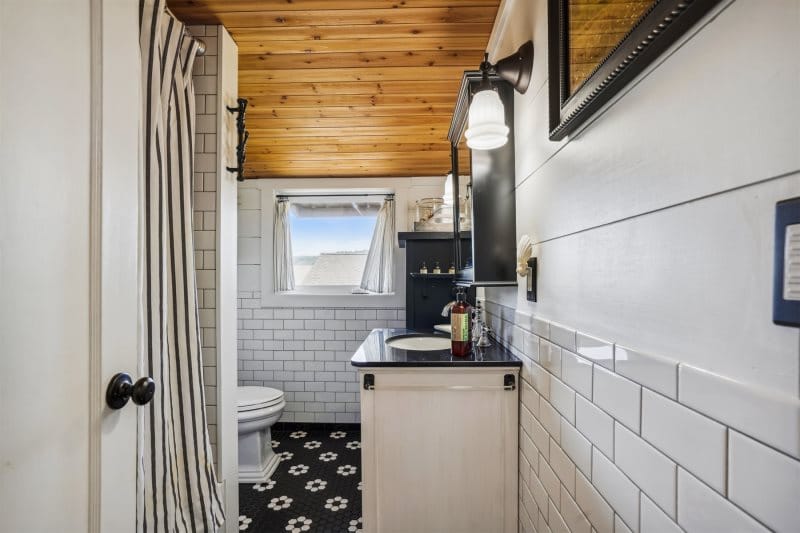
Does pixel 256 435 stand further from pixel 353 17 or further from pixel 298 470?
pixel 353 17

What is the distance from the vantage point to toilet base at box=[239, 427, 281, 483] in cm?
236

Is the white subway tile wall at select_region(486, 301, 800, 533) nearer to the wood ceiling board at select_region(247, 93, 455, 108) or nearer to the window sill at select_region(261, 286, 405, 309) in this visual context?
the wood ceiling board at select_region(247, 93, 455, 108)

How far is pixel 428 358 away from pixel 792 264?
1.24m

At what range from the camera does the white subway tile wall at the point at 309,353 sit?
10.2 feet

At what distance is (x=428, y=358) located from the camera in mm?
1544

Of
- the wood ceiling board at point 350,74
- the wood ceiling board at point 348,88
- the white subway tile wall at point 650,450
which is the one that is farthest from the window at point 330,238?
the white subway tile wall at point 650,450

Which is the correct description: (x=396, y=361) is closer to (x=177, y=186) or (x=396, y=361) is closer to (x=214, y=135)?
(x=177, y=186)

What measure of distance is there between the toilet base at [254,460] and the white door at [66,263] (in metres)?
1.70

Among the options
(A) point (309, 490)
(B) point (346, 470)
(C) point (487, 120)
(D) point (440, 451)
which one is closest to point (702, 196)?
(C) point (487, 120)

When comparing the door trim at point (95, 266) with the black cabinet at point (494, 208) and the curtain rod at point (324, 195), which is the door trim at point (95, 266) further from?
the curtain rod at point (324, 195)

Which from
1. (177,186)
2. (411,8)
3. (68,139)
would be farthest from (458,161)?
(68,139)

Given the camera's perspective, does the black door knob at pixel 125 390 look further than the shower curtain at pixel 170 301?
No

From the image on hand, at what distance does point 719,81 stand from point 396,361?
47.6 inches

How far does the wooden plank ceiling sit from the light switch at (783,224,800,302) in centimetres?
159
